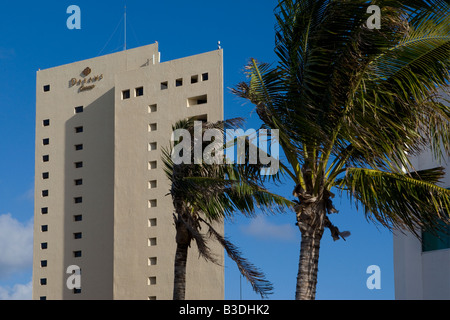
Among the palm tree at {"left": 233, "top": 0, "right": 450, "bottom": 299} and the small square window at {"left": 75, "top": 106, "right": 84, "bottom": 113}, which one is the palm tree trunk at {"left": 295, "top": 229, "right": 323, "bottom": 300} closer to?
the palm tree at {"left": 233, "top": 0, "right": 450, "bottom": 299}

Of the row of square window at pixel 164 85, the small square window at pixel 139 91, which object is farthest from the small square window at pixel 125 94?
the small square window at pixel 139 91

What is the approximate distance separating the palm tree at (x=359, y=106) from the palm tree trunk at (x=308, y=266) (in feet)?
0.06

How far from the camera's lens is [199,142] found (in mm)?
19625

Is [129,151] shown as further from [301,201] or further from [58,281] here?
[301,201]

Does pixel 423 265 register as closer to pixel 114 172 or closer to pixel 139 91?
pixel 139 91

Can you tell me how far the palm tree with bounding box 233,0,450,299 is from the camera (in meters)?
14.2


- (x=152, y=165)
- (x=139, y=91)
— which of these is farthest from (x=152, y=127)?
(x=139, y=91)

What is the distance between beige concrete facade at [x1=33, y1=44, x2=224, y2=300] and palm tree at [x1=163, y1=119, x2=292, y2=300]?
85.9ft

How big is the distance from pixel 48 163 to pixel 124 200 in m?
9.24

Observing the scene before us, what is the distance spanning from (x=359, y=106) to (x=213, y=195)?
4355 millimetres

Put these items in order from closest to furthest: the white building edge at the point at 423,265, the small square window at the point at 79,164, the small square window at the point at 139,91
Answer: the white building edge at the point at 423,265 < the small square window at the point at 139,91 < the small square window at the point at 79,164

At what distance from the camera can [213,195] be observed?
17312mm

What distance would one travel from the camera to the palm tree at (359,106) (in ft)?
46.6

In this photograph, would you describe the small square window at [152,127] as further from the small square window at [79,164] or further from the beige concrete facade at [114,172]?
the small square window at [79,164]
